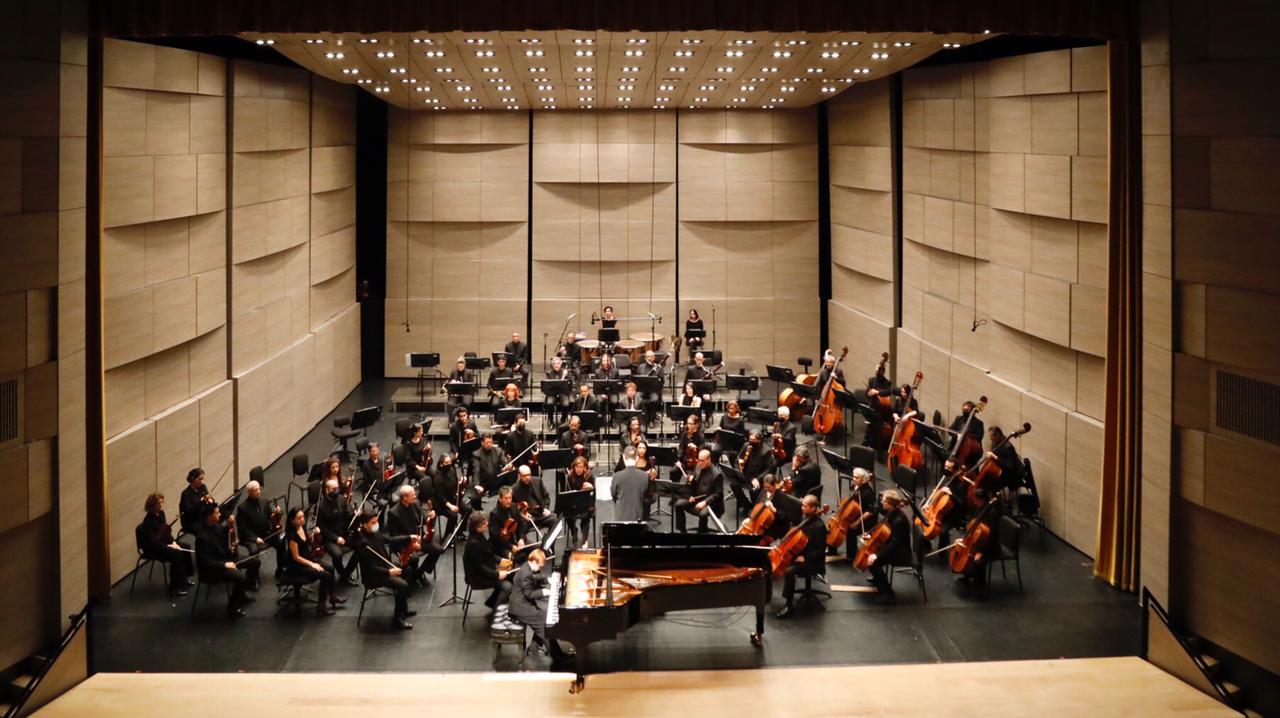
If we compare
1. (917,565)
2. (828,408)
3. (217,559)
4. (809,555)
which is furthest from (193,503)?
(828,408)

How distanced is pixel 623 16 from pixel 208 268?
6.59 meters

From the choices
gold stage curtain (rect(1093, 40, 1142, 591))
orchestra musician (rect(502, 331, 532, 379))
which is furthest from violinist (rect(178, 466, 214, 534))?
gold stage curtain (rect(1093, 40, 1142, 591))

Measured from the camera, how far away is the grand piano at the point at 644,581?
8.81m

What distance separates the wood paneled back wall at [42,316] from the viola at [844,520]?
7.40m

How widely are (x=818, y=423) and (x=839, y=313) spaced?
5.83 meters

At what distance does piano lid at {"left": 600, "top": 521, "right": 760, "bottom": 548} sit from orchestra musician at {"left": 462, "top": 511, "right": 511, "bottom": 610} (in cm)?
110

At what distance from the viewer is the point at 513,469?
514 inches

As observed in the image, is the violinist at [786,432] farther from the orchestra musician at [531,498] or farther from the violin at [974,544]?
the orchestra musician at [531,498]

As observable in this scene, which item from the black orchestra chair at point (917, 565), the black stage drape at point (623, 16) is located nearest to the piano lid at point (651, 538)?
the black orchestra chair at point (917, 565)

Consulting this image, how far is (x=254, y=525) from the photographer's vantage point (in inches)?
432

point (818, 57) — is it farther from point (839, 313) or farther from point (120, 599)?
point (120, 599)

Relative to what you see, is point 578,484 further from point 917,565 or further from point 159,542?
point 159,542

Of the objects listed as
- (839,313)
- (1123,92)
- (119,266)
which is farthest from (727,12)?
(839,313)

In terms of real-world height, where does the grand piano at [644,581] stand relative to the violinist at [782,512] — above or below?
below
